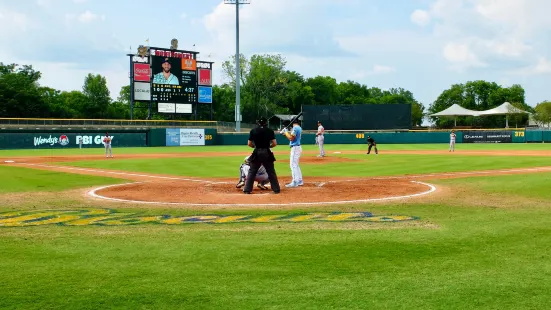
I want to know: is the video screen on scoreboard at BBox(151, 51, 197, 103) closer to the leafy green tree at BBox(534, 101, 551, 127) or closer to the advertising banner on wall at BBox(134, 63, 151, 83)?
the advertising banner on wall at BBox(134, 63, 151, 83)

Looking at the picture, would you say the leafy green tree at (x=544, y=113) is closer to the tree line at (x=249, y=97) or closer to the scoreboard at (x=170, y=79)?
the tree line at (x=249, y=97)

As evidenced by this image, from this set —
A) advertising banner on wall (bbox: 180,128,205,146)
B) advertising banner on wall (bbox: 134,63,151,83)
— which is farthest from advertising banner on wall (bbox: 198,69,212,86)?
advertising banner on wall (bbox: 180,128,205,146)

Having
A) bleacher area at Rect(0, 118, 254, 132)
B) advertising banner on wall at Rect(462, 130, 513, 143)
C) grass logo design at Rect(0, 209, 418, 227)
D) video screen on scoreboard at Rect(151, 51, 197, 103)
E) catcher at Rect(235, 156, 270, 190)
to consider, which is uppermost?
video screen on scoreboard at Rect(151, 51, 197, 103)

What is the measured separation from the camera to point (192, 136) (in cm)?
5972

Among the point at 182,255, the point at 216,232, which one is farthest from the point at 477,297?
the point at 216,232

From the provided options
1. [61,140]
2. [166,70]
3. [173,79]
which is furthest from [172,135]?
[61,140]

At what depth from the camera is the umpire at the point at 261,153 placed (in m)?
A: 12.7

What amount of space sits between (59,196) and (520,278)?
10828mm

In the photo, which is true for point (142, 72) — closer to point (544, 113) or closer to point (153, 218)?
point (153, 218)

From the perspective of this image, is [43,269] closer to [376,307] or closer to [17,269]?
[17,269]

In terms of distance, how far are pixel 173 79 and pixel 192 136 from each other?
735 cm

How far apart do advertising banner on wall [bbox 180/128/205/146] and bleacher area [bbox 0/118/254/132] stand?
9.94 ft

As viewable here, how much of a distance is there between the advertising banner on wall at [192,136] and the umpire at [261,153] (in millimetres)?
46998

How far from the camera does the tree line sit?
263ft
